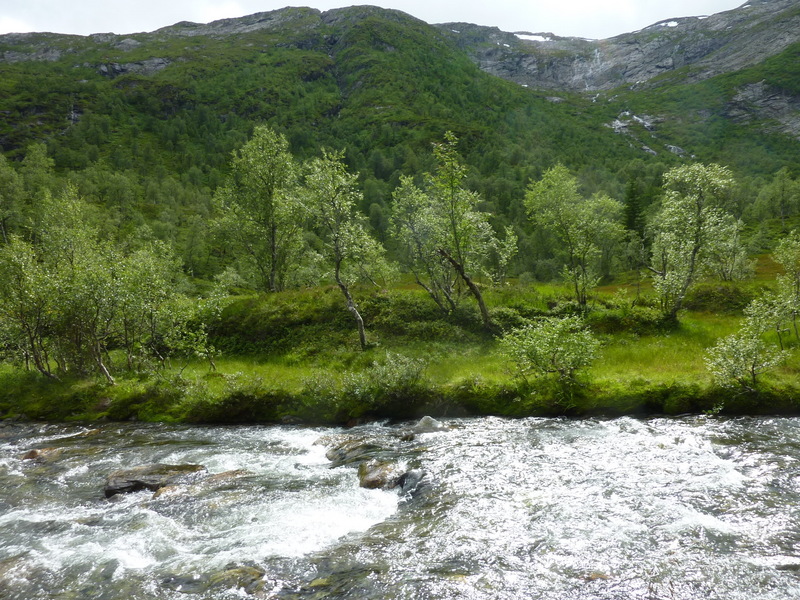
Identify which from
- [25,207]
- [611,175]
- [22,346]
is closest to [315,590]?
[22,346]

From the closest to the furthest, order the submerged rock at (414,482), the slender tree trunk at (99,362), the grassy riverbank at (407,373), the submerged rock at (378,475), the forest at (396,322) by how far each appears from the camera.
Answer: the submerged rock at (414,482) → the submerged rock at (378,475) → the grassy riverbank at (407,373) → the forest at (396,322) → the slender tree trunk at (99,362)

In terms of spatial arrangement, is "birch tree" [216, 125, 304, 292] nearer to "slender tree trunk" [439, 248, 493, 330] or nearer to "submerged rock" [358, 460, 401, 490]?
"slender tree trunk" [439, 248, 493, 330]

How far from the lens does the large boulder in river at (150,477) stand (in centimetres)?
1560

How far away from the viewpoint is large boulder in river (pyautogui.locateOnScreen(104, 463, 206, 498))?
614 inches

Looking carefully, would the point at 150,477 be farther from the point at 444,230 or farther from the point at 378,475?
the point at 444,230

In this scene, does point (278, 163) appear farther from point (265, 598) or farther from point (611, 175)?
point (611, 175)

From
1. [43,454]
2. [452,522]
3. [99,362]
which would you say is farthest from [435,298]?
[43,454]

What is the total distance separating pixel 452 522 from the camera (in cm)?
1179

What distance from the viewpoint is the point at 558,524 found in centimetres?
1133

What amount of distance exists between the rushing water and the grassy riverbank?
221 cm

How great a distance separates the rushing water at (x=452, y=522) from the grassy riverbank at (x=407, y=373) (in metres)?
2.21

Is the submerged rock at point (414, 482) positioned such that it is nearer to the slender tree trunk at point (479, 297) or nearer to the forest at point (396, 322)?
the forest at point (396, 322)

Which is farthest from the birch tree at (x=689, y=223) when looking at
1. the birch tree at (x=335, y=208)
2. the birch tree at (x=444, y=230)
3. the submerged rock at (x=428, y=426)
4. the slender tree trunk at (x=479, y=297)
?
the birch tree at (x=335, y=208)

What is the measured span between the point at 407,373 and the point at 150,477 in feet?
40.2
